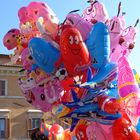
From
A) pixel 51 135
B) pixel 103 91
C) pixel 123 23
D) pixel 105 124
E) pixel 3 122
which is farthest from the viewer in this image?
pixel 3 122

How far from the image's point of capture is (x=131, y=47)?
10.3 m

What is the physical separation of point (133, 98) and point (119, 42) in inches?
49.8

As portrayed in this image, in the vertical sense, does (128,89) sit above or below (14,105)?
below

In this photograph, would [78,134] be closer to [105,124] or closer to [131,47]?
[105,124]

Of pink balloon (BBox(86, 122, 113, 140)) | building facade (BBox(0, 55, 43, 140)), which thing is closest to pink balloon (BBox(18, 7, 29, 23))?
pink balloon (BBox(86, 122, 113, 140))

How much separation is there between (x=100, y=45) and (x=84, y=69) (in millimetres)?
575

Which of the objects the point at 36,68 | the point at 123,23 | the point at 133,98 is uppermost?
the point at 123,23

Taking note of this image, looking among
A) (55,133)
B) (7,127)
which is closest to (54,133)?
(55,133)

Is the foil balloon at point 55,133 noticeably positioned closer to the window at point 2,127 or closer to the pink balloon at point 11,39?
the pink balloon at point 11,39

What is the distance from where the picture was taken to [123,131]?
8.98 metres

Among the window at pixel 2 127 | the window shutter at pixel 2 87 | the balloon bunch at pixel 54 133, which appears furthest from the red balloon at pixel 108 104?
the window shutter at pixel 2 87

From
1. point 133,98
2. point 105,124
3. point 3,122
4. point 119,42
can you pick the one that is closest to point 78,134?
point 105,124

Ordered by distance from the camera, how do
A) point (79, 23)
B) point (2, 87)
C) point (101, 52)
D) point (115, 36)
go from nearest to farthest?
point (101, 52) < point (79, 23) < point (115, 36) < point (2, 87)

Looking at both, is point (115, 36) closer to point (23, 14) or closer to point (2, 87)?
point (23, 14)
